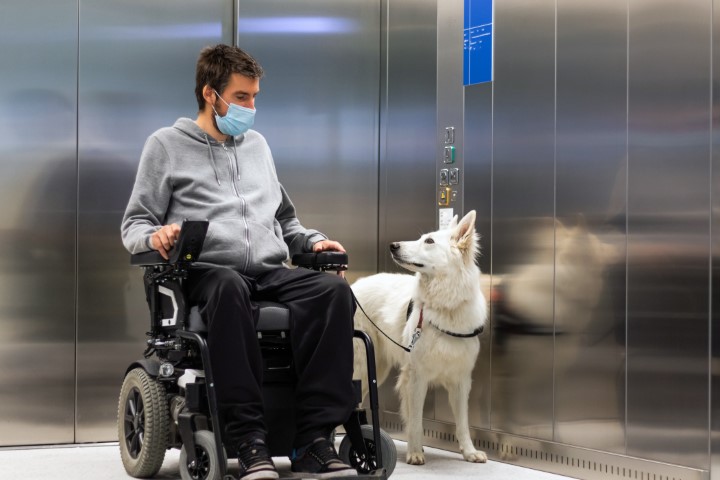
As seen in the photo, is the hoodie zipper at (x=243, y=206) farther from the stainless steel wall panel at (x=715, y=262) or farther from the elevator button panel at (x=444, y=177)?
the stainless steel wall panel at (x=715, y=262)

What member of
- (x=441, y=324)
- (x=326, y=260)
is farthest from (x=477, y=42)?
(x=326, y=260)

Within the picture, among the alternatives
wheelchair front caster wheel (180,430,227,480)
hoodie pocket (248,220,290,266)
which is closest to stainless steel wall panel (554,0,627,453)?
hoodie pocket (248,220,290,266)

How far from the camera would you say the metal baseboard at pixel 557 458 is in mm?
3373

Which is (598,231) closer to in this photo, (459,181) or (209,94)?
(459,181)

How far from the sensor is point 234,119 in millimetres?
3314

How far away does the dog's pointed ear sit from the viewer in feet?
12.6

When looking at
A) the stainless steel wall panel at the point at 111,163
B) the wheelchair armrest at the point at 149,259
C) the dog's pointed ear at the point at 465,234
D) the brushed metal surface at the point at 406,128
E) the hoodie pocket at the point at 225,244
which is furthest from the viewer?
the brushed metal surface at the point at 406,128

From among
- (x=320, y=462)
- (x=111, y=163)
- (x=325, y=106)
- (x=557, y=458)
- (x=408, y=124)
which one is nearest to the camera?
(x=320, y=462)

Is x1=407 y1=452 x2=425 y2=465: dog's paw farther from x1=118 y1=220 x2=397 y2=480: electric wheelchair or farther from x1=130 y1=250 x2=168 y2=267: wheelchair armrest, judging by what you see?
x1=130 y1=250 x2=168 y2=267: wheelchair armrest

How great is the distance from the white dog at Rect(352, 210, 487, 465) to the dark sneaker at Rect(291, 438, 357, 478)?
1.20m

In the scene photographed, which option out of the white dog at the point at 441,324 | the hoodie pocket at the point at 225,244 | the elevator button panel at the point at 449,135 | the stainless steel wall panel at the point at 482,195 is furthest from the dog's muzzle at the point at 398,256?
the hoodie pocket at the point at 225,244

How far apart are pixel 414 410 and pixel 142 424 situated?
4.01ft

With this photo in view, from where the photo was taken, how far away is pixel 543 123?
3955 mm

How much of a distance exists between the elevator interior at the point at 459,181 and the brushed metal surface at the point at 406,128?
0.04ft
